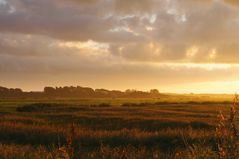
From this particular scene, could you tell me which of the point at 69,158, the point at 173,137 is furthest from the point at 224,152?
the point at 173,137

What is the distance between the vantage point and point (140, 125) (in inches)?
1340

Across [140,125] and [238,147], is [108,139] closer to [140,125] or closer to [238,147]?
[140,125]

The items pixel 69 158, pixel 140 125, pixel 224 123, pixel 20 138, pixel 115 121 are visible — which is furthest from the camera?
pixel 115 121

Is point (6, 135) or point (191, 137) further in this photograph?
point (6, 135)

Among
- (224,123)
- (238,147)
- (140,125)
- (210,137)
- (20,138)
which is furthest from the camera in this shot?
(140,125)

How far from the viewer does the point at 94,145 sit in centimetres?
2002

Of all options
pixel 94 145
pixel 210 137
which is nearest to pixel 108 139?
pixel 94 145

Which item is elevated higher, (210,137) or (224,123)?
(224,123)

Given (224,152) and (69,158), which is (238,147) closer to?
(224,152)

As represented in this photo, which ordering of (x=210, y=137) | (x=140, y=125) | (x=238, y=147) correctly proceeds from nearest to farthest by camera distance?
(x=238, y=147) < (x=210, y=137) < (x=140, y=125)

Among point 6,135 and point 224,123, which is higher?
point 224,123

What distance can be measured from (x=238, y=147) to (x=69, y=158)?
88.4 inches

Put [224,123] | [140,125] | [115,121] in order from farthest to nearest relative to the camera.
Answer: [115,121], [140,125], [224,123]

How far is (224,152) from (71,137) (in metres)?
2.28
